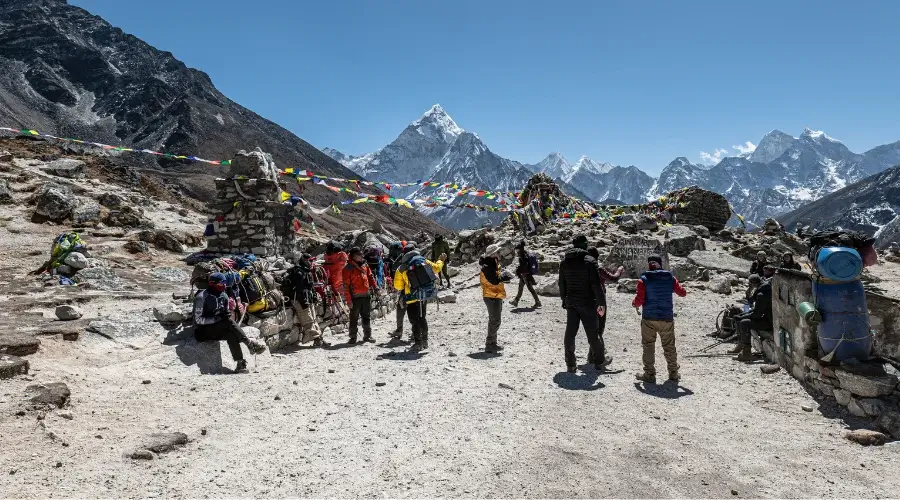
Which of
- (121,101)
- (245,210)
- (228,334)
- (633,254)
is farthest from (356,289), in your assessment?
(121,101)

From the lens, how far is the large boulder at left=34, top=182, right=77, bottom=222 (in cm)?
1989

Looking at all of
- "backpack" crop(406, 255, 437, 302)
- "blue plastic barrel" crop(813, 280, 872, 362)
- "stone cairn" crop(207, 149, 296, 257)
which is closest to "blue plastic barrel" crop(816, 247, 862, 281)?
"blue plastic barrel" crop(813, 280, 872, 362)

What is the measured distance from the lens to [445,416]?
5289 mm

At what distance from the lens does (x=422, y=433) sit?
484cm

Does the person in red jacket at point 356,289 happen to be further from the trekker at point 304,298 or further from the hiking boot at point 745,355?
the hiking boot at point 745,355

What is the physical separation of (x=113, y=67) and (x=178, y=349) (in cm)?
13189

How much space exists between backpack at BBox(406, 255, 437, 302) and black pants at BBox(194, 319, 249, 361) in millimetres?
2602

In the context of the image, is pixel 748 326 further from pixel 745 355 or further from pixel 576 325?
pixel 576 325

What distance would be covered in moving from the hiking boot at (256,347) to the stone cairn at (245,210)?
798cm

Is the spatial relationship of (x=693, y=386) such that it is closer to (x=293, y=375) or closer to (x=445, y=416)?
(x=445, y=416)

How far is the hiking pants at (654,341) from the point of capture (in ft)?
21.5

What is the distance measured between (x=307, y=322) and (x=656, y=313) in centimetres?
567

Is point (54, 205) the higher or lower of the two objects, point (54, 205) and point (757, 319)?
the higher

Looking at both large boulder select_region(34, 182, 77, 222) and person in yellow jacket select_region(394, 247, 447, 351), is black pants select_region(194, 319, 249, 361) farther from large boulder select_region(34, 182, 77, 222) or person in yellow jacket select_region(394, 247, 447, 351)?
large boulder select_region(34, 182, 77, 222)
